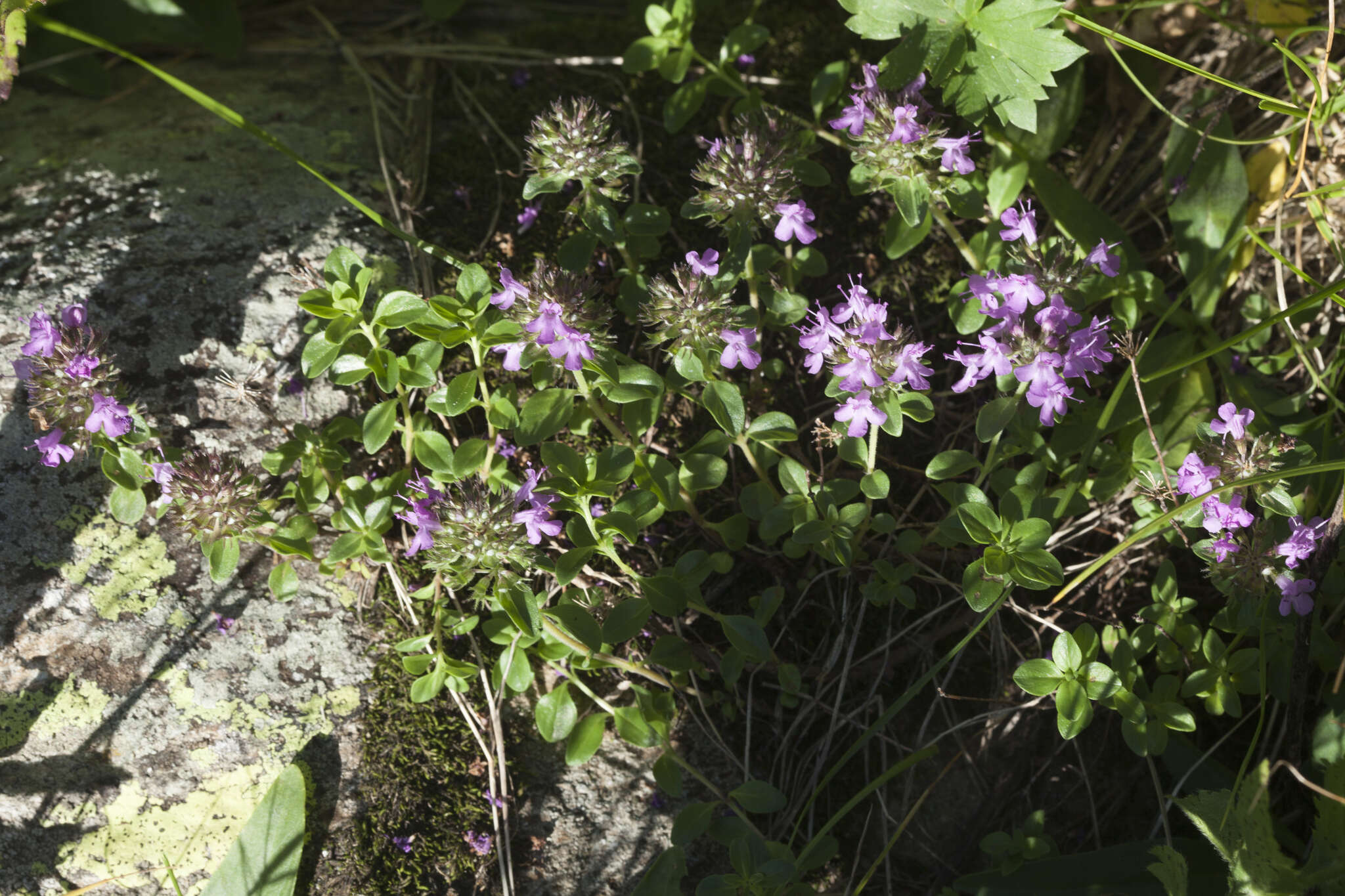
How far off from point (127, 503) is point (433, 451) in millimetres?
857

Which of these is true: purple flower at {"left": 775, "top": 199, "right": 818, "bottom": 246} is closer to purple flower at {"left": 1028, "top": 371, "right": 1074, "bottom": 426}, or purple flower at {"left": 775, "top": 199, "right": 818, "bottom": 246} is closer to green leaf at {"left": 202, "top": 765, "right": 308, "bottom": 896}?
purple flower at {"left": 1028, "top": 371, "right": 1074, "bottom": 426}

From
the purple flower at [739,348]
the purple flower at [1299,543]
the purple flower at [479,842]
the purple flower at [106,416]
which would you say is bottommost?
the purple flower at [479,842]

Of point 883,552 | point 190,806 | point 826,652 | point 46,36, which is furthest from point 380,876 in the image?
point 46,36

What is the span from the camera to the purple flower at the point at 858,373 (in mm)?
2168

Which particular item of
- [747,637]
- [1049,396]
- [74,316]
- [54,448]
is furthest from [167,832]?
[1049,396]

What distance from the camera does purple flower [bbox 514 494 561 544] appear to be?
2291mm

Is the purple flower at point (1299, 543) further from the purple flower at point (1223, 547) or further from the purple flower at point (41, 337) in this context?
the purple flower at point (41, 337)

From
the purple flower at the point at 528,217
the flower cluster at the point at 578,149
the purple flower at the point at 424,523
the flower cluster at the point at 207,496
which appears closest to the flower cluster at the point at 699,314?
the flower cluster at the point at 578,149

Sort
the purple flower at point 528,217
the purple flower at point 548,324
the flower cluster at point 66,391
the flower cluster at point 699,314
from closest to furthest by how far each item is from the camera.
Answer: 1. the purple flower at point 548,324
2. the flower cluster at point 699,314
3. the flower cluster at point 66,391
4. the purple flower at point 528,217

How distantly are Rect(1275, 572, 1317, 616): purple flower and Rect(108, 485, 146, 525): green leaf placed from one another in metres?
3.05

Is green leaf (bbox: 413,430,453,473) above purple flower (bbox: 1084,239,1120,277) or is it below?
below

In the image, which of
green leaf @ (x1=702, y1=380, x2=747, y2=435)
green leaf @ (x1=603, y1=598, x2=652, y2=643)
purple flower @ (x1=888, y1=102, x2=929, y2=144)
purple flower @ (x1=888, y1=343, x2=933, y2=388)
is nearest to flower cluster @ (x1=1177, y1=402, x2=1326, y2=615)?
purple flower @ (x1=888, y1=343, x2=933, y2=388)

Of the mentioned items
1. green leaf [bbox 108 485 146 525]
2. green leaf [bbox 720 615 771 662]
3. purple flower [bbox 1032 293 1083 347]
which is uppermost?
purple flower [bbox 1032 293 1083 347]

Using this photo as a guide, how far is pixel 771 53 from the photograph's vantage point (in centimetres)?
333
